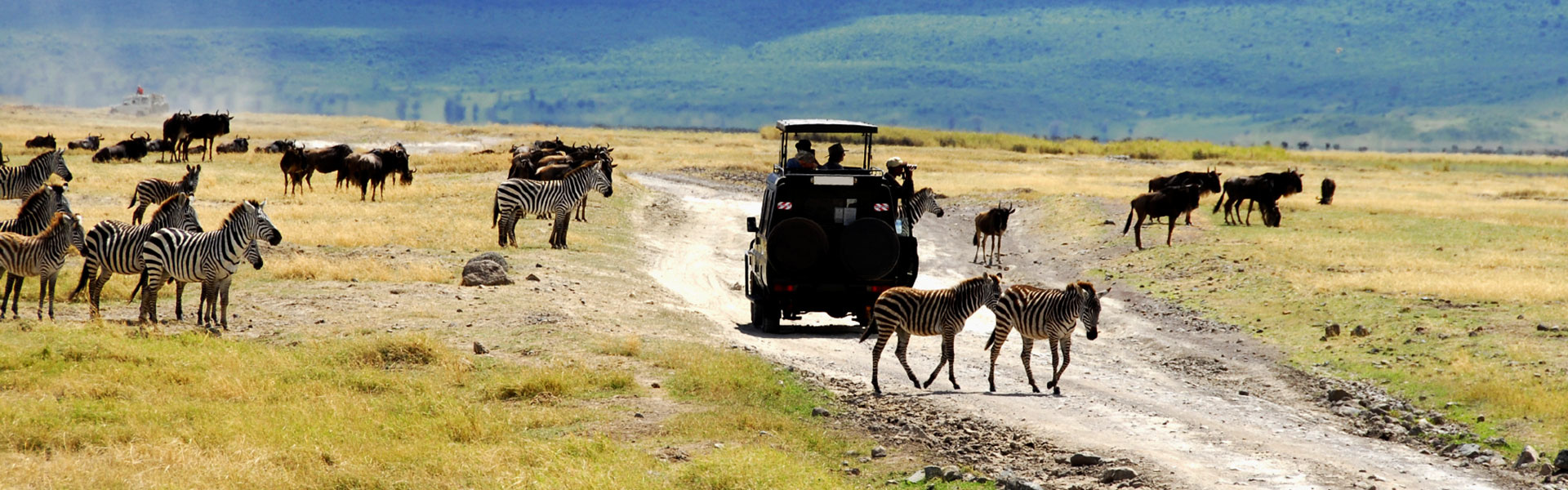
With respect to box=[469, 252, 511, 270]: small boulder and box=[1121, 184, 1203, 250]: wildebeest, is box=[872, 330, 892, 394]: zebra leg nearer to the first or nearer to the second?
box=[469, 252, 511, 270]: small boulder

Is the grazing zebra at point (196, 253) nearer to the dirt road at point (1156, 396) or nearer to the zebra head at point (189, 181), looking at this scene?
the dirt road at point (1156, 396)

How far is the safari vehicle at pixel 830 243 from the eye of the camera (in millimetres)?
17906

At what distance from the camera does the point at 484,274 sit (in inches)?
816

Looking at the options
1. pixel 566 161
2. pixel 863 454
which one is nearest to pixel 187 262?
pixel 863 454

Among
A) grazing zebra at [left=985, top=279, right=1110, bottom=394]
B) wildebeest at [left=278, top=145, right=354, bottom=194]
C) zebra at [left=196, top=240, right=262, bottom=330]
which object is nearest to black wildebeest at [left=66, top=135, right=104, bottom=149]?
wildebeest at [left=278, top=145, right=354, bottom=194]

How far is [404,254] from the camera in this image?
24.2 metres

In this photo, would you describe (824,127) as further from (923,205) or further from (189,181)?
(189,181)

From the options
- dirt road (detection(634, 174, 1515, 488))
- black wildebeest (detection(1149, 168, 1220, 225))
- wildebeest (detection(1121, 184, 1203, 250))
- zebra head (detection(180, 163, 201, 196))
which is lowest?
dirt road (detection(634, 174, 1515, 488))

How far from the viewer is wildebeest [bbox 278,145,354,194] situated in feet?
127

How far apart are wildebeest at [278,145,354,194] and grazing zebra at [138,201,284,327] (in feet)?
73.8

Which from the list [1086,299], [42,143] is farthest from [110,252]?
[42,143]

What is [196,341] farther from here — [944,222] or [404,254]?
[944,222]

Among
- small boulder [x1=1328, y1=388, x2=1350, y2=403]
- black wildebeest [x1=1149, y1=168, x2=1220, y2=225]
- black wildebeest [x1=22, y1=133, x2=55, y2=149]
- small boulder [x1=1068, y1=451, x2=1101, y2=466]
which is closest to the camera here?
small boulder [x1=1068, y1=451, x2=1101, y2=466]

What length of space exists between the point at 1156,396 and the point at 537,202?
15693mm
